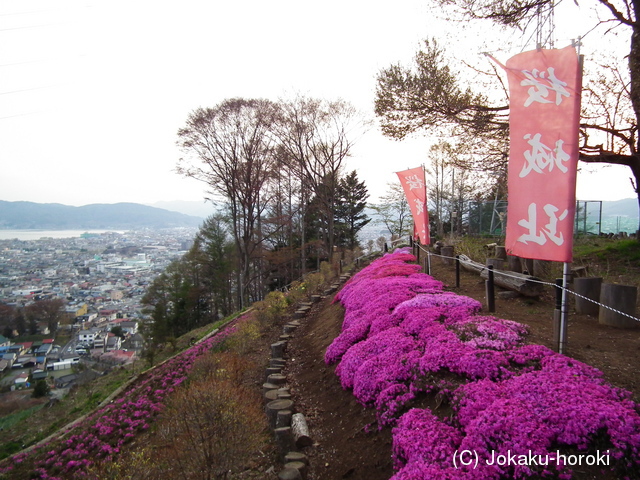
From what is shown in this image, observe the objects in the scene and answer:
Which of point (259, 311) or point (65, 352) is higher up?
point (259, 311)

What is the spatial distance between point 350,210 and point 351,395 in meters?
32.4

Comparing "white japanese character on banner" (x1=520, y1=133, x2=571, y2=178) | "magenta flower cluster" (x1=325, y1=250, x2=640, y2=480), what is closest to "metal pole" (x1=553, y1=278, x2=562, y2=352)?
"magenta flower cluster" (x1=325, y1=250, x2=640, y2=480)

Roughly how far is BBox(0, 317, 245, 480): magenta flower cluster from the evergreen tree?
91.0ft

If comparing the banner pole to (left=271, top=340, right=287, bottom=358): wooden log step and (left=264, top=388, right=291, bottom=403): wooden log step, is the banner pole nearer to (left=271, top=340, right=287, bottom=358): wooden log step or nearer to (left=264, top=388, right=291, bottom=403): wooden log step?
(left=264, top=388, right=291, bottom=403): wooden log step

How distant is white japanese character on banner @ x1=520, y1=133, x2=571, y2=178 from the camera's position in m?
3.76

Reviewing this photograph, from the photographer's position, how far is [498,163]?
1077cm

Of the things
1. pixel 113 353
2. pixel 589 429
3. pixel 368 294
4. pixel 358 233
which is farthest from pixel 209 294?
pixel 589 429

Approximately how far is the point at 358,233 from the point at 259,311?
29.1 metres

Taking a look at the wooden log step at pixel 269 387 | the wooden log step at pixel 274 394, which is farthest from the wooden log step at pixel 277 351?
the wooden log step at pixel 274 394

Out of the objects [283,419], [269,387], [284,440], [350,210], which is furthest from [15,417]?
[350,210]

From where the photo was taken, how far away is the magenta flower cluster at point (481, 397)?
2.39 metres

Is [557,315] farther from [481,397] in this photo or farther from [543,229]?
[481,397]

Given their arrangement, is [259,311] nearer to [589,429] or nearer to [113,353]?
[589,429]

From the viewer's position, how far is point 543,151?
3.91 metres
